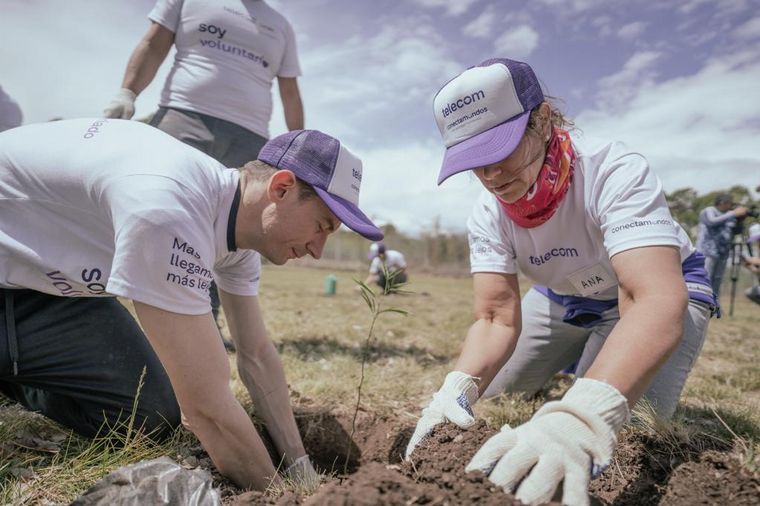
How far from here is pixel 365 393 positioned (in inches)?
125

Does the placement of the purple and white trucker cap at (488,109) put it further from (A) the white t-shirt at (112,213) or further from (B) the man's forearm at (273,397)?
(B) the man's forearm at (273,397)

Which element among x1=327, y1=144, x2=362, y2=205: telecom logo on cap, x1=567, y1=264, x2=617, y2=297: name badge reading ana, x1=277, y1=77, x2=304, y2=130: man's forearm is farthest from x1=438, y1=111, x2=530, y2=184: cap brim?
x1=277, y1=77, x2=304, y2=130: man's forearm

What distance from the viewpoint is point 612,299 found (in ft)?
9.39

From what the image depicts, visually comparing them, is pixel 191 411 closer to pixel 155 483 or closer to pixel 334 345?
pixel 155 483

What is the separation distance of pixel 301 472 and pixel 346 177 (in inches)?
51.3

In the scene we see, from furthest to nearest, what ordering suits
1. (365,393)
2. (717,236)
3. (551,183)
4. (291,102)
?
(717,236) < (291,102) < (365,393) < (551,183)

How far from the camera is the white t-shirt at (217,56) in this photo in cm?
338

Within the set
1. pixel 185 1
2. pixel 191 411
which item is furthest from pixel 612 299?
pixel 185 1

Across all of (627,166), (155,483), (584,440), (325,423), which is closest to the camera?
(584,440)

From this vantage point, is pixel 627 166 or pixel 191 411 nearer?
pixel 191 411

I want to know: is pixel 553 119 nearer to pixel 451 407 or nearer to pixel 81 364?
pixel 451 407

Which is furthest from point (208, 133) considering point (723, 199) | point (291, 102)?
point (723, 199)

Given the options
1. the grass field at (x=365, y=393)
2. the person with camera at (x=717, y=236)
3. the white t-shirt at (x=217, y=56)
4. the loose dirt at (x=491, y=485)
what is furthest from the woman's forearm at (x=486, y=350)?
the person with camera at (x=717, y=236)

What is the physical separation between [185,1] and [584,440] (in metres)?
3.51
